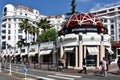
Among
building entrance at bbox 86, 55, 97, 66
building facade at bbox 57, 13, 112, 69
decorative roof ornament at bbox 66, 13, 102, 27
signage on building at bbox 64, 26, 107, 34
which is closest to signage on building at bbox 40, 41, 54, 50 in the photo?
building facade at bbox 57, 13, 112, 69

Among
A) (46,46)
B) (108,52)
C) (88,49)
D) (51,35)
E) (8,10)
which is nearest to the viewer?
(88,49)

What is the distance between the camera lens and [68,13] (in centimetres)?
8175

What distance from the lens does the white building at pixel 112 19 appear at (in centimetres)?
12862

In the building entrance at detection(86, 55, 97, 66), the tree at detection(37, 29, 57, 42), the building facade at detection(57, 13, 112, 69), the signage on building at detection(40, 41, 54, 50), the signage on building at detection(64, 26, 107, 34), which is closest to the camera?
the building facade at detection(57, 13, 112, 69)

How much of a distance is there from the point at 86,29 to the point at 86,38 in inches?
52.1

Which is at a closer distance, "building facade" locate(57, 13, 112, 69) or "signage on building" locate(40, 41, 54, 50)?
"building facade" locate(57, 13, 112, 69)

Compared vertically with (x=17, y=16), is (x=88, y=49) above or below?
below

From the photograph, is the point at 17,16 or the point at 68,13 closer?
the point at 68,13

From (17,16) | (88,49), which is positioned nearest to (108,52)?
(88,49)

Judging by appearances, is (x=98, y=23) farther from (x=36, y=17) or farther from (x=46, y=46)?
(x=36, y=17)

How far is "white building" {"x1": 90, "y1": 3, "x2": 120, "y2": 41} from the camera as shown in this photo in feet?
422

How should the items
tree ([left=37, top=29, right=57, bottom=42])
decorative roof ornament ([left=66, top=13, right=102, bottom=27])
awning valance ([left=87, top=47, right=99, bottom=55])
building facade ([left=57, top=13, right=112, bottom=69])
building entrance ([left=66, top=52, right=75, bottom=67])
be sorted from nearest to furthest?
awning valance ([left=87, top=47, right=99, bottom=55]) < building facade ([left=57, top=13, right=112, bottom=69]) < decorative roof ornament ([left=66, top=13, right=102, bottom=27]) < building entrance ([left=66, top=52, right=75, bottom=67]) < tree ([left=37, top=29, right=57, bottom=42])

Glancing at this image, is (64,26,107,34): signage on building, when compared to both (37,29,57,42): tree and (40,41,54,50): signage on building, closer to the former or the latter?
(40,41,54,50): signage on building

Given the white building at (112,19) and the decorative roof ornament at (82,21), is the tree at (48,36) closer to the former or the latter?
the white building at (112,19)
